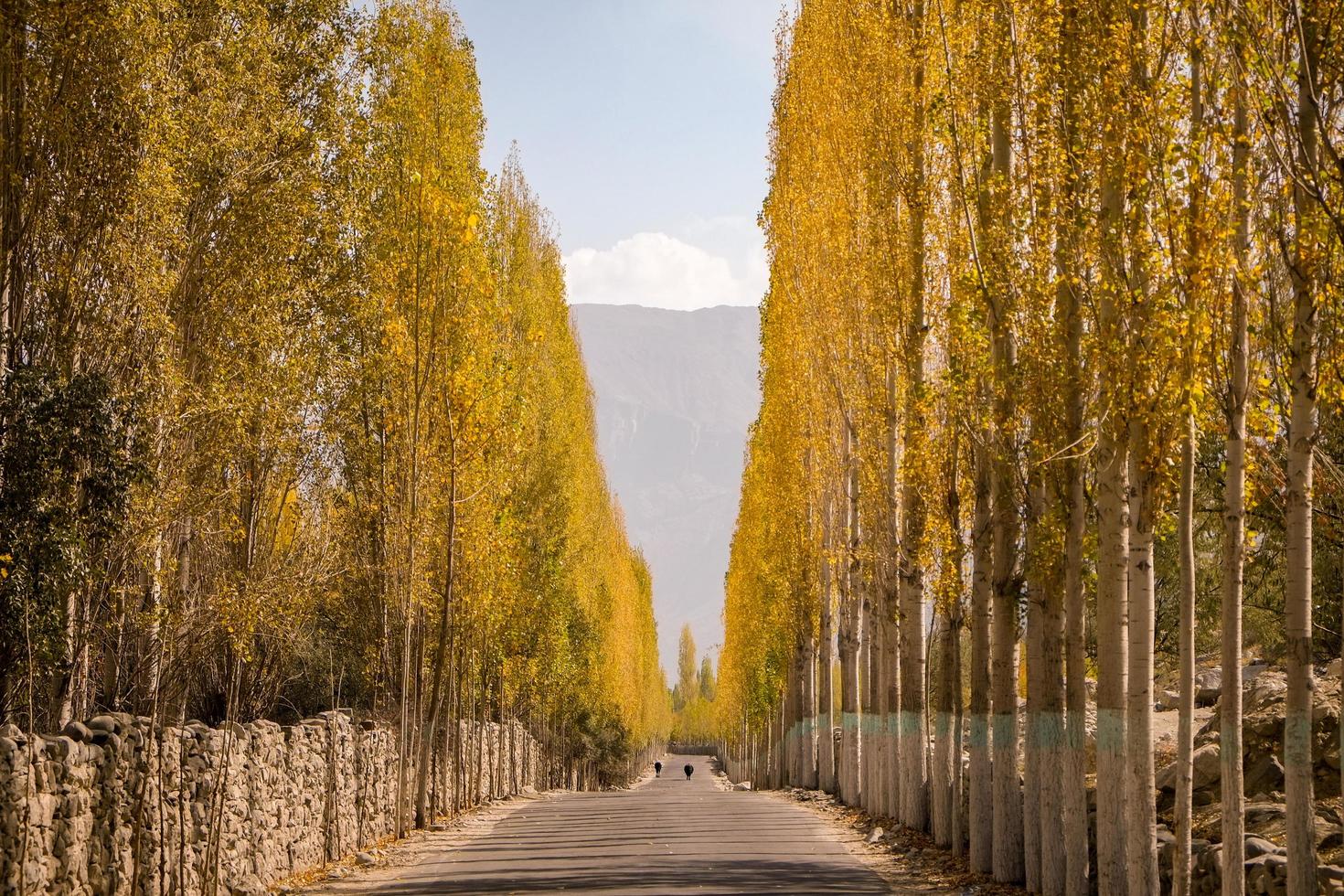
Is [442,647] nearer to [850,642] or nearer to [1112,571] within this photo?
[850,642]

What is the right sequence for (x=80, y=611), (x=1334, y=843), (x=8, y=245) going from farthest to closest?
(x=80, y=611), (x=8, y=245), (x=1334, y=843)

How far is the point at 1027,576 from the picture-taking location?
46.8 feet

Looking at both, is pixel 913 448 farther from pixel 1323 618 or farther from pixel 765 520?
pixel 765 520

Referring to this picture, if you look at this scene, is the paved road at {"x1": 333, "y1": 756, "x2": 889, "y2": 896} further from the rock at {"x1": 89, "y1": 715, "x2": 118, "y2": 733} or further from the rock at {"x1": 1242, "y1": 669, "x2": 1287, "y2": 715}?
the rock at {"x1": 1242, "y1": 669, "x2": 1287, "y2": 715}

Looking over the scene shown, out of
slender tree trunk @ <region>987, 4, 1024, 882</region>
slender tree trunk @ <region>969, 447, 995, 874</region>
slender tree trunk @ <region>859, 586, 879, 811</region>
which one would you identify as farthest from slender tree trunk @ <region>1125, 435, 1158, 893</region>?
slender tree trunk @ <region>859, 586, 879, 811</region>

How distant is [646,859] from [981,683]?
4.56 meters

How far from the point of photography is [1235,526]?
9.90 meters

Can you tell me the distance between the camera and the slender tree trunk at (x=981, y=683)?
1580 cm

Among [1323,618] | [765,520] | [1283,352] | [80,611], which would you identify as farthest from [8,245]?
[765,520]

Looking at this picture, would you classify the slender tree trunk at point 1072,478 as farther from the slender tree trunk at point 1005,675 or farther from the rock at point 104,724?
the rock at point 104,724

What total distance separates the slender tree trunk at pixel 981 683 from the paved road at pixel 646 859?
4.11ft

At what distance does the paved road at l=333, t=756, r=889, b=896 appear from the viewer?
47.5 ft

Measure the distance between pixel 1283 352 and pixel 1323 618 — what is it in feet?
45.3

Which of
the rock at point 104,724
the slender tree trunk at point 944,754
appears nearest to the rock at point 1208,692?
the slender tree trunk at point 944,754
